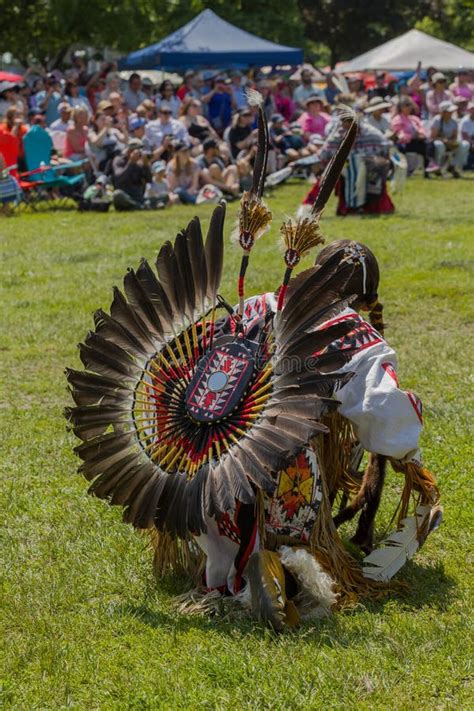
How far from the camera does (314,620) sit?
306 centimetres

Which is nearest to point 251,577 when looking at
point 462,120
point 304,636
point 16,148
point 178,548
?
point 304,636

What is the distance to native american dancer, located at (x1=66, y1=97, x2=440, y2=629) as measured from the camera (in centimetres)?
293

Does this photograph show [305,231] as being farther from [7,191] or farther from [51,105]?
[51,105]

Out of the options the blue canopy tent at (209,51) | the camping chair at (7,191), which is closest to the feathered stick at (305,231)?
the camping chair at (7,191)

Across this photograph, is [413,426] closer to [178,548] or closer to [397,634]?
[397,634]

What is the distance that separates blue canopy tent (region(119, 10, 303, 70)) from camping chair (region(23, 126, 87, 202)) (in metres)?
6.09

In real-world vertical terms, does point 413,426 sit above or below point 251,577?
above

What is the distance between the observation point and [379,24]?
4753cm

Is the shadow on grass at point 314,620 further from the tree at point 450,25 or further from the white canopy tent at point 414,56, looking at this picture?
the tree at point 450,25

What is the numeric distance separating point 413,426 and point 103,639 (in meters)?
1.14

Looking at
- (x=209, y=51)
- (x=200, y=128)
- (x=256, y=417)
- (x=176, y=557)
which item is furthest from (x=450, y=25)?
(x=256, y=417)

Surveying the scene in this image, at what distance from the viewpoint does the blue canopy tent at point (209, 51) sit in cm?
1928

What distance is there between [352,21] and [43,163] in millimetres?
35787

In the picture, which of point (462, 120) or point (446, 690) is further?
point (462, 120)
